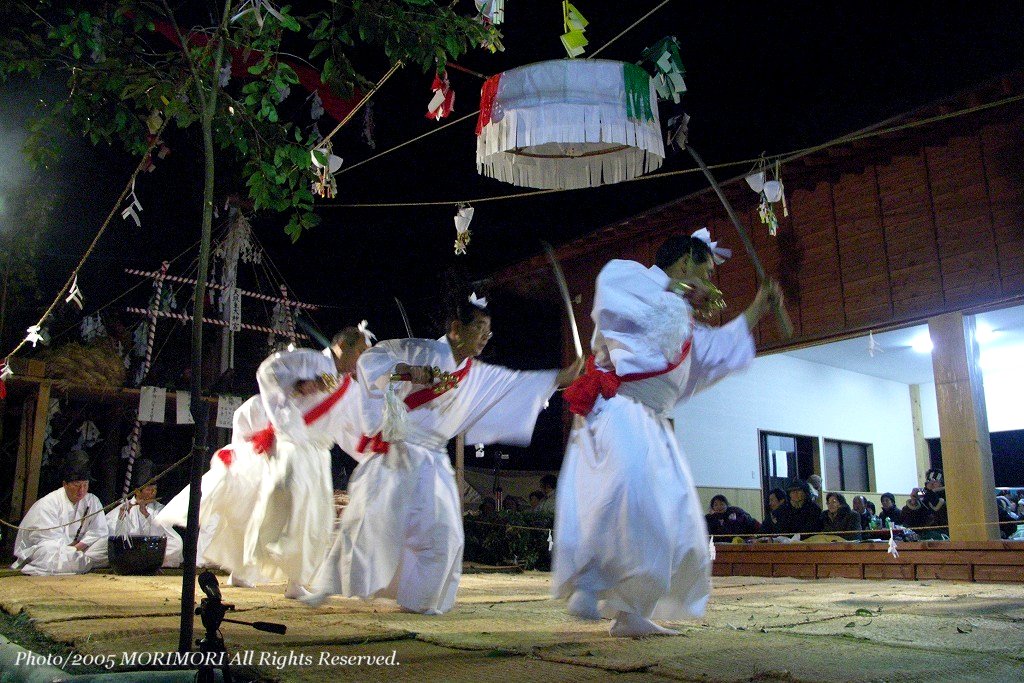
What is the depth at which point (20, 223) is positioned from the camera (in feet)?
35.2

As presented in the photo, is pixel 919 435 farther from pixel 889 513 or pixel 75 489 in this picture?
pixel 75 489

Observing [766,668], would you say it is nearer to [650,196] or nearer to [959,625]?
[959,625]

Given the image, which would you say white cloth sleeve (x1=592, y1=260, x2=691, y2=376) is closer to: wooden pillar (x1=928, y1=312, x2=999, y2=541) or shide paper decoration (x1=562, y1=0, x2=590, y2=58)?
shide paper decoration (x1=562, y1=0, x2=590, y2=58)

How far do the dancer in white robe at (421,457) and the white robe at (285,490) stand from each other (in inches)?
19.7

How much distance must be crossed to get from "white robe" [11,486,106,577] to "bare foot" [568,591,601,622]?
23.9ft

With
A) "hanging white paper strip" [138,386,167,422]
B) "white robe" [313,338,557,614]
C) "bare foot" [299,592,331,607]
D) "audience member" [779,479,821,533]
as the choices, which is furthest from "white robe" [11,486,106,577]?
"audience member" [779,479,821,533]

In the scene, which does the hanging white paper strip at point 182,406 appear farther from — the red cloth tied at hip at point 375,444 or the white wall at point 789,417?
the white wall at point 789,417

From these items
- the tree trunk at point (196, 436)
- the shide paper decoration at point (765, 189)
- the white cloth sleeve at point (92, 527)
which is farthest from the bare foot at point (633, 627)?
the white cloth sleeve at point (92, 527)

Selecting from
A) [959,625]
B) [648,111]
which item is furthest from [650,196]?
[959,625]

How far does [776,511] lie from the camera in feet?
33.8

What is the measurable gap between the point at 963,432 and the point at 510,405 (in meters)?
5.60

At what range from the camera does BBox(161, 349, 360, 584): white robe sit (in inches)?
232

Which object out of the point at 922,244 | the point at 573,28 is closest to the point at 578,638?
the point at 573,28

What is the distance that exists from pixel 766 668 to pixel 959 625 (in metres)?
1.76
